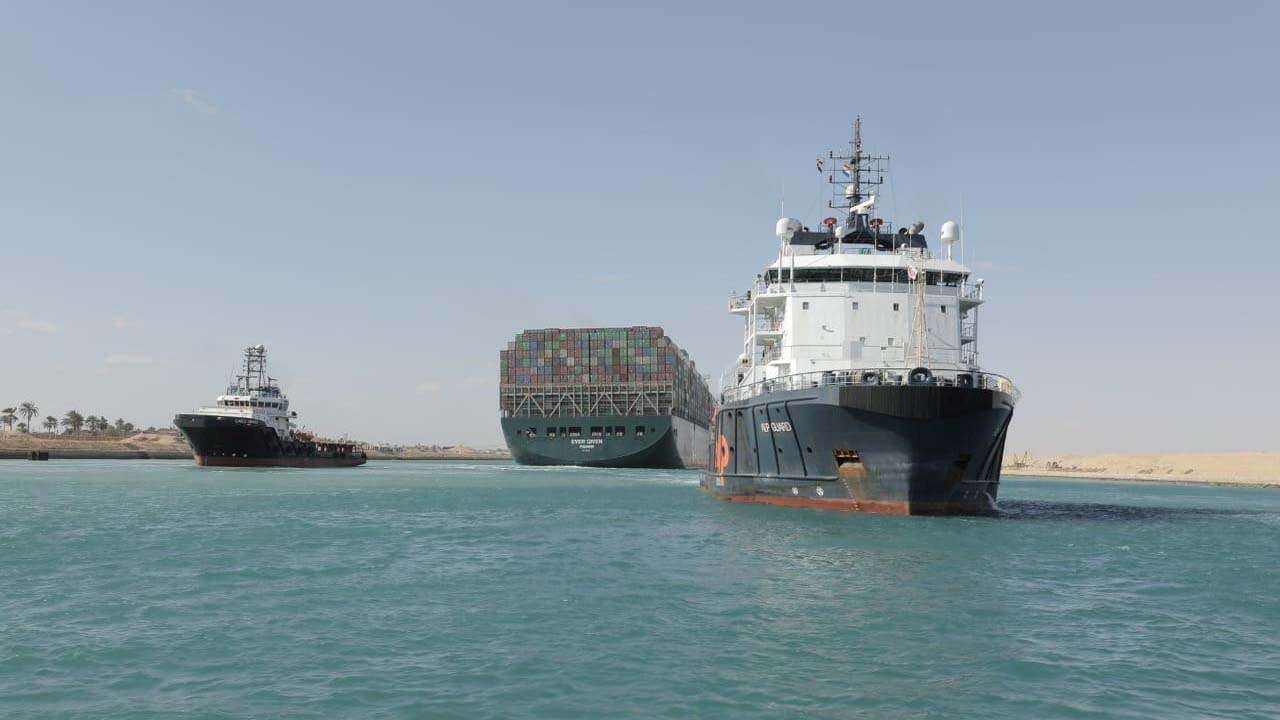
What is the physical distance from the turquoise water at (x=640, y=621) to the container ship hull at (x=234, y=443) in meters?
64.3

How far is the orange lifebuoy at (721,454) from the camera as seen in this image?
40.5 meters

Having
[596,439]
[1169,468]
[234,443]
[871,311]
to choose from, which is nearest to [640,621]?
[871,311]

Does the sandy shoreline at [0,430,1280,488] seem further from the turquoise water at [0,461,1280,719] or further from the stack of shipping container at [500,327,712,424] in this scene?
the turquoise water at [0,461,1280,719]

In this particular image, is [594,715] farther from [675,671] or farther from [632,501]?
[632,501]

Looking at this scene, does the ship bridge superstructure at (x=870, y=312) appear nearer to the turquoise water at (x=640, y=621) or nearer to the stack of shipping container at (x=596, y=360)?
the turquoise water at (x=640, y=621)

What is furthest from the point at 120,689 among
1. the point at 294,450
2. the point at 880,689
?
the point at 294,450

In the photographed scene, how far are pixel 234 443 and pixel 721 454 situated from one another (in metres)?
68.9

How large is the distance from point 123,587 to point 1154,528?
3362cm

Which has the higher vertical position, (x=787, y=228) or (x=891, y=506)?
(x=787, y=228)

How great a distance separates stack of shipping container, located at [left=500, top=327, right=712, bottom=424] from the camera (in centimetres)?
10675

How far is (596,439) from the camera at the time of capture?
94562 millimetres

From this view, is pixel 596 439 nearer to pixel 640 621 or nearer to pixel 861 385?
pixel 861 385

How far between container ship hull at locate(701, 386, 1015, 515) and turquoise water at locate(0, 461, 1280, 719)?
1.12 metres

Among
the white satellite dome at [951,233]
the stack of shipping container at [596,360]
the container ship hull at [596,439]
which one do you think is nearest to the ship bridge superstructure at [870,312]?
the white satellite dome at [951,233]
